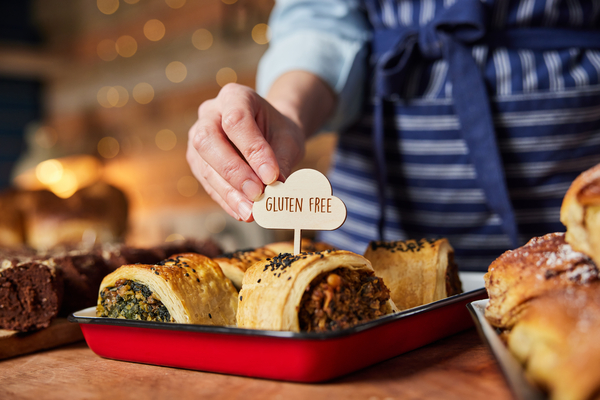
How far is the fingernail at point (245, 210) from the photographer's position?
1108mm

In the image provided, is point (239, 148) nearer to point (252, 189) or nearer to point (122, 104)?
point (252, 189)

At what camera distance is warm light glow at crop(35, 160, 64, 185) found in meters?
4.97

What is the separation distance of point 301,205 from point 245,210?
16cm

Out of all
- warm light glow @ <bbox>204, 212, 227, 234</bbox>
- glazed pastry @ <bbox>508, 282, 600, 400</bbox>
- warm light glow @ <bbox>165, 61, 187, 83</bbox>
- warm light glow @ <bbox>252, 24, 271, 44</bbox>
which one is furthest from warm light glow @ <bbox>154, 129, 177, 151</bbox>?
glazed pastry @ <bbox>508, 282, 600, 400</bbox>

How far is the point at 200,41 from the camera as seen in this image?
15.1ft

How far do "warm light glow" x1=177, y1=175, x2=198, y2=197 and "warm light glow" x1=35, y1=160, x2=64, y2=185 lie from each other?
1.34 meters

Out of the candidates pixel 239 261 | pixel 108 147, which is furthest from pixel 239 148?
pixel 108 147

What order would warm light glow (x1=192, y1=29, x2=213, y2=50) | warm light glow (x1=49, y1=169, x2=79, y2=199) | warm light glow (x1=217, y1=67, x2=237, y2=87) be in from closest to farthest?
warm light glow (x1=217, y1=67, x2=237, y2=87)
warm light glow (x1=192, y1=29, x2=213, y2=50)
warm light glow (x1=49, y1=169, x2=79, y2=199)

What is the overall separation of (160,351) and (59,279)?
477mm

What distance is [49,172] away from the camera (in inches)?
197

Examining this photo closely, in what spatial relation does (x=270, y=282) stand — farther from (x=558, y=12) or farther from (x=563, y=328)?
(x=558, y=12)

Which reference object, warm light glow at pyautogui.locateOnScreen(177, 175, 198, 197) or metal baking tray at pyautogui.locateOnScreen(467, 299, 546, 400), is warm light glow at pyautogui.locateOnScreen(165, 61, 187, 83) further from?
metal baking tray at pyautogui.locateOnScreen(467, 299, 546, 400)

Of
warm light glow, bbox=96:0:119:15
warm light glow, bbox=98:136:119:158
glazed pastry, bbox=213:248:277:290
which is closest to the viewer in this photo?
glazed pastry, bbox=213:248:277:290

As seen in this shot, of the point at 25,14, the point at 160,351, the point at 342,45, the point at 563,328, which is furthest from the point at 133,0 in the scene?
the point at 563,328
